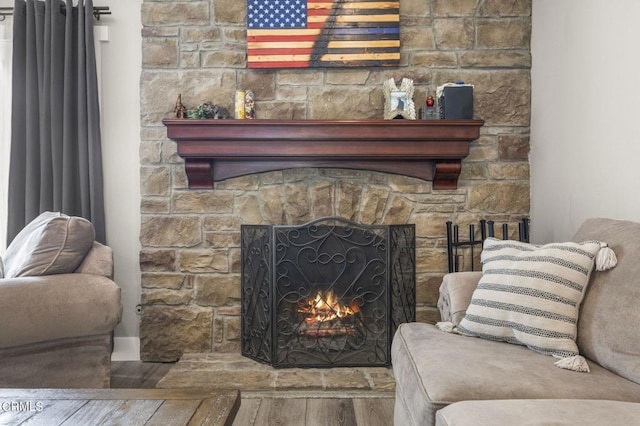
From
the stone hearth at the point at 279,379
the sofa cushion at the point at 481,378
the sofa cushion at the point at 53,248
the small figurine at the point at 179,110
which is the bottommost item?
the stone hearth at the point at 279,379

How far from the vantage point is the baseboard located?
3188mm

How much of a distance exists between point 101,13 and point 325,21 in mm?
1345

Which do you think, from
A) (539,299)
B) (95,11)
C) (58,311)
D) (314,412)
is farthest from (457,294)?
(95,11)

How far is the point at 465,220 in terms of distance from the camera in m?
3.12

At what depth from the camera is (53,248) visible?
2.36 metres

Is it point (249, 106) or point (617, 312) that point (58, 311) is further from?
point (617, 312)

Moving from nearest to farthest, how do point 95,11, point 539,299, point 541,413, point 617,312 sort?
point 541,413
point 617,312
point 539,299
point 95,11

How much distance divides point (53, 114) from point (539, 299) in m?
2.78

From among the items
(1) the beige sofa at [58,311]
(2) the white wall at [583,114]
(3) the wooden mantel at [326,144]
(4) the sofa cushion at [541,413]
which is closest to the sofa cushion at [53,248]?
(1) the beige sofa at [58,311]

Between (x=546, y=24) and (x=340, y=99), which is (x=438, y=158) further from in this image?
(x=546, y=24)

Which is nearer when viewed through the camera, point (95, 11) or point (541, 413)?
point (541, 413)

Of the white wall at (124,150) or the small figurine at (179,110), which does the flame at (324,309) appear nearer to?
the white wall at (124,150)

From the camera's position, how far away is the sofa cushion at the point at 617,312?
1.48 metres

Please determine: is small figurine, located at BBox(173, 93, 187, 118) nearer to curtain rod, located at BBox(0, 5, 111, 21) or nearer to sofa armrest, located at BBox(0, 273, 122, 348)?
curtain rod, located at BBox(0, 5, 111, 21)
